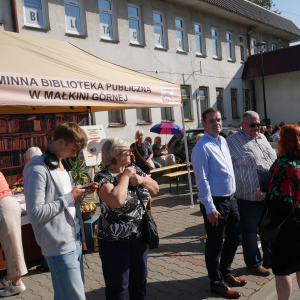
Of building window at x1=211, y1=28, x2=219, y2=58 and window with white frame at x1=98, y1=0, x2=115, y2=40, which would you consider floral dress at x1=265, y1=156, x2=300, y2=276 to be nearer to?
window with white frame at x1=98, y1=0, x2=115, y2=40

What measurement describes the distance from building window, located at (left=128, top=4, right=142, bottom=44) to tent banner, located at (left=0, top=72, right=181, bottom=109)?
356 inches

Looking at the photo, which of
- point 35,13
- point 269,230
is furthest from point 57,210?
point 35,13

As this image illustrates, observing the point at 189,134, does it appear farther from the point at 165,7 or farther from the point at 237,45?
the point at 237,45

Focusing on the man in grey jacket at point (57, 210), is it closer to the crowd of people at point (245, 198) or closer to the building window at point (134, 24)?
the crowd of people at point (245, 198)

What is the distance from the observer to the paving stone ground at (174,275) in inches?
137

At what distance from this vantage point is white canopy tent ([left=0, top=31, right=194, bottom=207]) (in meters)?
3.84

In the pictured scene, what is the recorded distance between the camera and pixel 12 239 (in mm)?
3617

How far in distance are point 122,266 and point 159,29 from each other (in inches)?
561

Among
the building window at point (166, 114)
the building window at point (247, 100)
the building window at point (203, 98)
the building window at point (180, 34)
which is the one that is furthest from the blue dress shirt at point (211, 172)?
the building window at point (247, 100)

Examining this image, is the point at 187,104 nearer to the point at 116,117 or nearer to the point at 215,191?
the point at 116,117

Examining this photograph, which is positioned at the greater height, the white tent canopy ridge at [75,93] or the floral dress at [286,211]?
the white tent canopy ridge at [75,93]

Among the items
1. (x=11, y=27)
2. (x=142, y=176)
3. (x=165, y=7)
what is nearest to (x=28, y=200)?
(x=142, y=176)

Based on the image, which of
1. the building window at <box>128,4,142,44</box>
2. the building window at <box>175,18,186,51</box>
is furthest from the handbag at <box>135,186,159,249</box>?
the building window at <box>175,18,186,51</box>

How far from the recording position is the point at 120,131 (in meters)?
13.1
